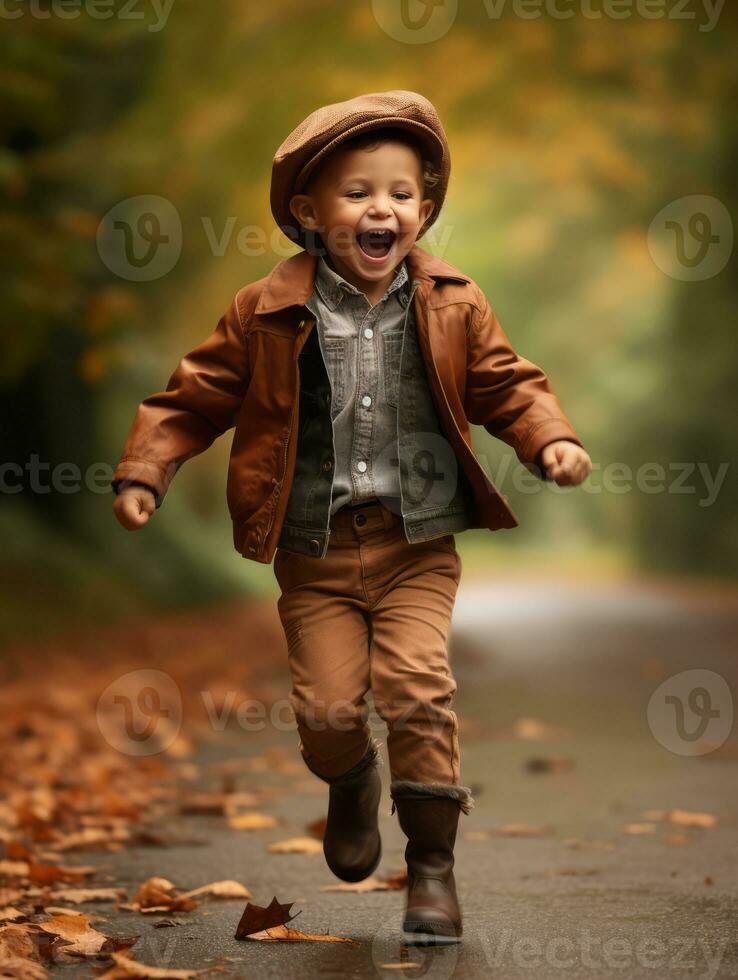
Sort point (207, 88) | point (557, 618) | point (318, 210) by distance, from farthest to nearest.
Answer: point (557, 618) → point (207, 88) → point (318, 210)

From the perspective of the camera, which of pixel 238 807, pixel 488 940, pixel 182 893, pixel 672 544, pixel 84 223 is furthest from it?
pixel 672 544

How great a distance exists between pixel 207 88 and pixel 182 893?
11.4 metres

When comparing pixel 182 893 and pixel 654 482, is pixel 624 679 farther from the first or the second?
pixel 654 482

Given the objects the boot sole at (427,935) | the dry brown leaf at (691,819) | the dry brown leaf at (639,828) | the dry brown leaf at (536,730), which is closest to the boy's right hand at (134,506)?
the boot sole at (427,935)

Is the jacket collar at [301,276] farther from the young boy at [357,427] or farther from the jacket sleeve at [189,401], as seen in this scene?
the jacket sleeve at [189,401]

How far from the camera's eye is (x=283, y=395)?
4035mm

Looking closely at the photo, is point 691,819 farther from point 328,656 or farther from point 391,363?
point 391,363

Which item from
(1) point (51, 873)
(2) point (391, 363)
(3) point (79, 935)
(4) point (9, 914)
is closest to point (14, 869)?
(1) point (51, 873)

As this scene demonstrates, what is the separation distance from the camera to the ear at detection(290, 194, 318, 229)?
13.6ft

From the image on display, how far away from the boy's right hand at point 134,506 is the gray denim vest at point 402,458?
1.22 feet

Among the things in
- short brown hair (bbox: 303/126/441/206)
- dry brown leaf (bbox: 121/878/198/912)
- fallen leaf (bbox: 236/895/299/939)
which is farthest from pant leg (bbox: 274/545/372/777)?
short brown hair (bbox: 303/126/441/206)

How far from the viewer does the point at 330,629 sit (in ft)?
13.3

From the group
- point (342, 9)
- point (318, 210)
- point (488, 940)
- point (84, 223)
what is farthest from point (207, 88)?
point (488, 940)

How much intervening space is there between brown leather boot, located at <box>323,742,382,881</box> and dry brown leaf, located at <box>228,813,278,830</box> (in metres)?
1.64
